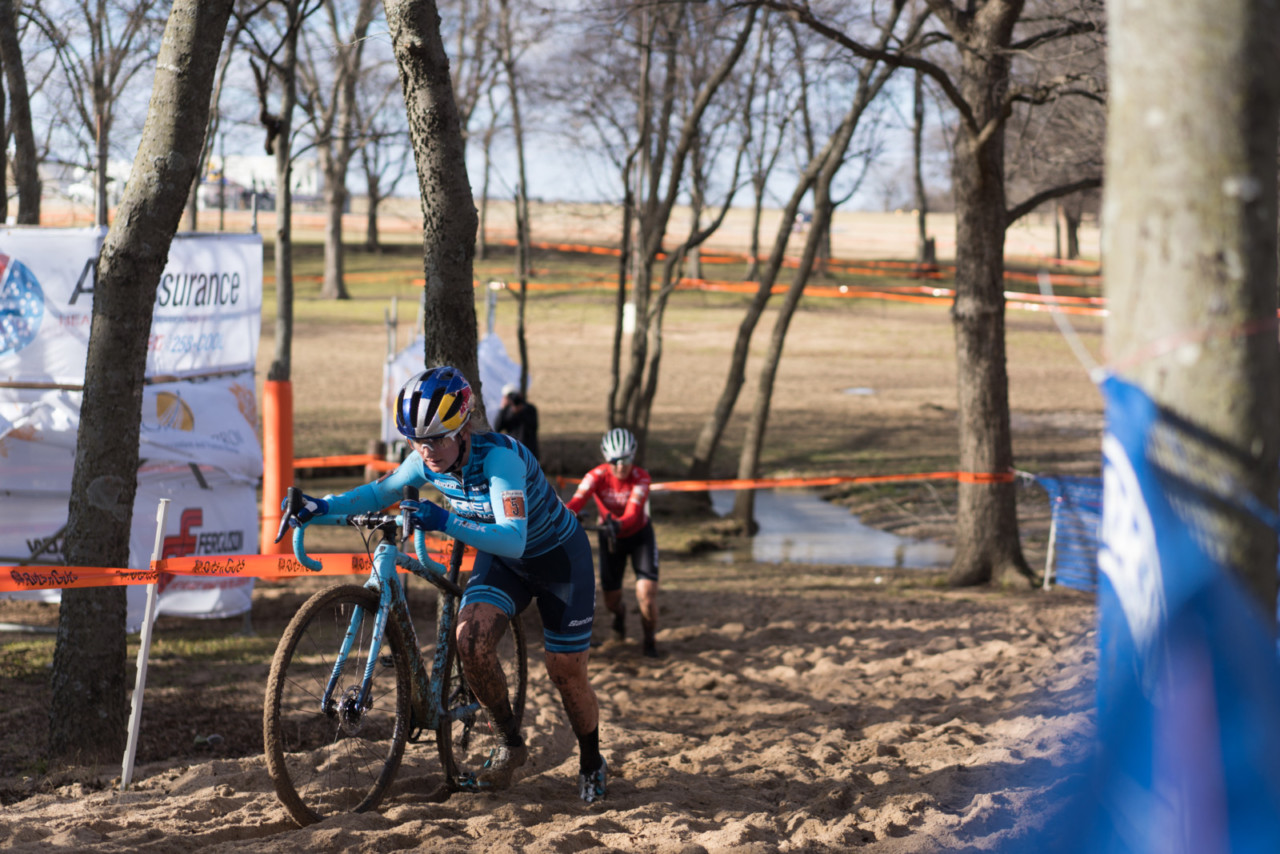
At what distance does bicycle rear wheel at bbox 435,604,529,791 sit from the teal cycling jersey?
54 cm

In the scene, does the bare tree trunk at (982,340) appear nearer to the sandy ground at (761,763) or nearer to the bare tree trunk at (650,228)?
the sandy ground at (761,763)

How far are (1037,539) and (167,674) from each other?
10.4 m

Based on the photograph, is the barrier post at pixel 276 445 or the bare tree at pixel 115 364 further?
the barrier post at pixel 276 445

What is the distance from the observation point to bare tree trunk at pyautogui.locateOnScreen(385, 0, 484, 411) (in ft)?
21.9

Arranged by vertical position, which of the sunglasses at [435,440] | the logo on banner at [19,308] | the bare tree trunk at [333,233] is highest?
the bare tree trunk at [333,233]

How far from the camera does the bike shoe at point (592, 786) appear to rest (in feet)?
17.0

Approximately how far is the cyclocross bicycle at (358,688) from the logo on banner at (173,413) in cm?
401

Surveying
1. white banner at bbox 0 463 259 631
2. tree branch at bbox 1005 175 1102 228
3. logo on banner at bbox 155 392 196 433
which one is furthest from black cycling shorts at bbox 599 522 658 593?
tree branch at bbox 1005 175 1102 228

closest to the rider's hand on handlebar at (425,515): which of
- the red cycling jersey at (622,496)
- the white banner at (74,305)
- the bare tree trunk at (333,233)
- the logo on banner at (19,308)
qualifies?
the white banner at (74,305)

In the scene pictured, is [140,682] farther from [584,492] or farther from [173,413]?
[584,492]

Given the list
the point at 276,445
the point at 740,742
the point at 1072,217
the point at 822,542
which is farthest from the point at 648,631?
the point at 1072,217

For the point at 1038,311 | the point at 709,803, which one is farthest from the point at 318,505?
the point at 1038,311

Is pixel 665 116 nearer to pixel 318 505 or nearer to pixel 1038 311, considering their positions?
pixel 318 505

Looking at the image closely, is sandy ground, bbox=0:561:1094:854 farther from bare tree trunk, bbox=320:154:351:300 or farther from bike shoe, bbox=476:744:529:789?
bare tree trunk, bbox=320:154:351:300
